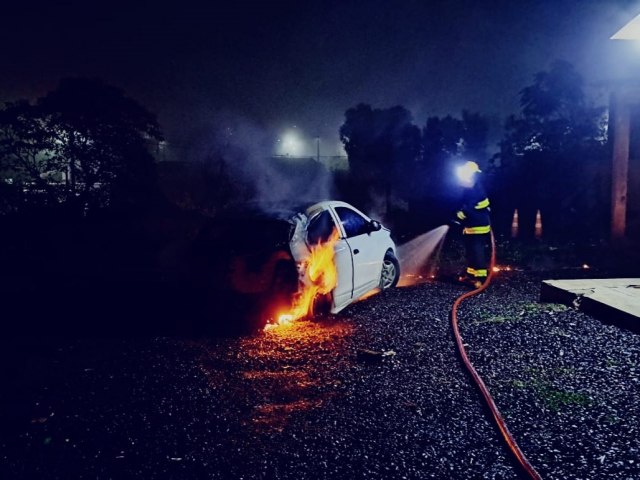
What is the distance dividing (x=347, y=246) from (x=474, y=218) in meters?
2.88

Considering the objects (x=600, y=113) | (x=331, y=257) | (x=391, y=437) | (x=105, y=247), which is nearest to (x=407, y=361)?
(x=391, y=437)

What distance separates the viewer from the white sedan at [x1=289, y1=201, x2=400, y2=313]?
6352mm

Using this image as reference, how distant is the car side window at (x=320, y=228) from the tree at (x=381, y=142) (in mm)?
25115

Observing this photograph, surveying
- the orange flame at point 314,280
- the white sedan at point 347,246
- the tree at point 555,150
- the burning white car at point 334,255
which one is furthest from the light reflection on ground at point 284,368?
the tree at point 555,150

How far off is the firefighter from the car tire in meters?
1.28

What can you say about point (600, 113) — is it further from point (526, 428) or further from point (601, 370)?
point (526, 428)

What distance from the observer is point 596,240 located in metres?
13.3

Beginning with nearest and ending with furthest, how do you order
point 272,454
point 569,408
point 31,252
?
point 272,454
point 569,408
point 31,252

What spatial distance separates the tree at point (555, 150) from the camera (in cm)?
1675

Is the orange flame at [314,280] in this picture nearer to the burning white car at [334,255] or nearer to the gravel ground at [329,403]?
the burning white car at [334,255]

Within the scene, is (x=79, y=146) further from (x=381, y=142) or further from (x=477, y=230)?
(x=381, y=142)

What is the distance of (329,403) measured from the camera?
400 centimetres

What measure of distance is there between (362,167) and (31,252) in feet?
99.2

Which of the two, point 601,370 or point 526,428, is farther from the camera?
point 601,370
